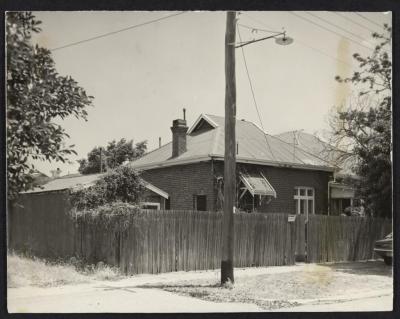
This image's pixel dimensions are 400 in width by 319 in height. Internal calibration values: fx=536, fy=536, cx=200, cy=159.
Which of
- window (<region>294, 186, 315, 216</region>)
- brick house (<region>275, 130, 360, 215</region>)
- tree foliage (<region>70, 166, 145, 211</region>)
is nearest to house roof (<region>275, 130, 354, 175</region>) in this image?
brick house (<region>275, 130, 360, 215</region>)

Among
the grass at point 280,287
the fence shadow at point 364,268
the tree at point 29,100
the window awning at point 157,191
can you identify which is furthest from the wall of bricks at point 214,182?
the tree at point 29,100

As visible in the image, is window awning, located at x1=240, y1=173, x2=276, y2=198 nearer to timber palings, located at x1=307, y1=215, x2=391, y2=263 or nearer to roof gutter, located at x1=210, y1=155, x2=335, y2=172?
roof gutter, located at x1=210, y1=155, x2=335, y2=172

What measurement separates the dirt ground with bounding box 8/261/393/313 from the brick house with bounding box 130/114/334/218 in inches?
226

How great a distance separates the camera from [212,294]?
1219cm

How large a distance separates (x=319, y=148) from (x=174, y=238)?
13780mm

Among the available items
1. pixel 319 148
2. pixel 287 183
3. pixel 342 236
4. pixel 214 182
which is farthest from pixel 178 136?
pixel 319 148

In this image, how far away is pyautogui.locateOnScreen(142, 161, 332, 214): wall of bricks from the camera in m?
21.0

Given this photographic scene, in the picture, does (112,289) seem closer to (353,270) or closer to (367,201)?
(353,270)

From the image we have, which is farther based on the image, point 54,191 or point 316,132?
point 316,132

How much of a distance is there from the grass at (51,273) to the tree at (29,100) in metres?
3.32

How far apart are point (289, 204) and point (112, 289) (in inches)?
474

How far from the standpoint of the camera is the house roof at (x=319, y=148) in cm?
2349
